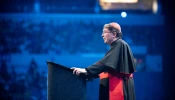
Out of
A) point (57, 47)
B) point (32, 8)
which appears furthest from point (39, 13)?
point (57, 47)

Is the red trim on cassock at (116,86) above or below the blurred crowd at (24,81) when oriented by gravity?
above

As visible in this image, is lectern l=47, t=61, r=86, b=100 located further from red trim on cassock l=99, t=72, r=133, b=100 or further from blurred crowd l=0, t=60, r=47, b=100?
blurred crowd l=0, t=60, r=47, b=100

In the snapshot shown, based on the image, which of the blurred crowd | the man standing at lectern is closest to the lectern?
the man standing at lectern

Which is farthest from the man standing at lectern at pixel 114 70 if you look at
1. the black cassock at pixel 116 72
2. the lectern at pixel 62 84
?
the lectern at pixel 62 84

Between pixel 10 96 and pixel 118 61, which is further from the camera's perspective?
pixel 10 96

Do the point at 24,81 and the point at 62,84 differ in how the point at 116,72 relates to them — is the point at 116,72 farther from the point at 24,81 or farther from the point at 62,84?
the point at 24,81

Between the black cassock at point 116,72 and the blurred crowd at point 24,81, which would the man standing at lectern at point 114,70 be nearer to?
the black cassock at point 116,72

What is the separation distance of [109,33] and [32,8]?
2.40 meters

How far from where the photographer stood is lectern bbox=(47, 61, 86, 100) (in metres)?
2.05

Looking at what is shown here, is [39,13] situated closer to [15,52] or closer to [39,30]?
[39,30]

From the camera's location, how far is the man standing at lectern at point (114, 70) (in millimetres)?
2133

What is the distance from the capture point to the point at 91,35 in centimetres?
431

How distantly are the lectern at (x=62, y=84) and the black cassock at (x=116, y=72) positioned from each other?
0.12 m

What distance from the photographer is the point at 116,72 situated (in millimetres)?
2191
